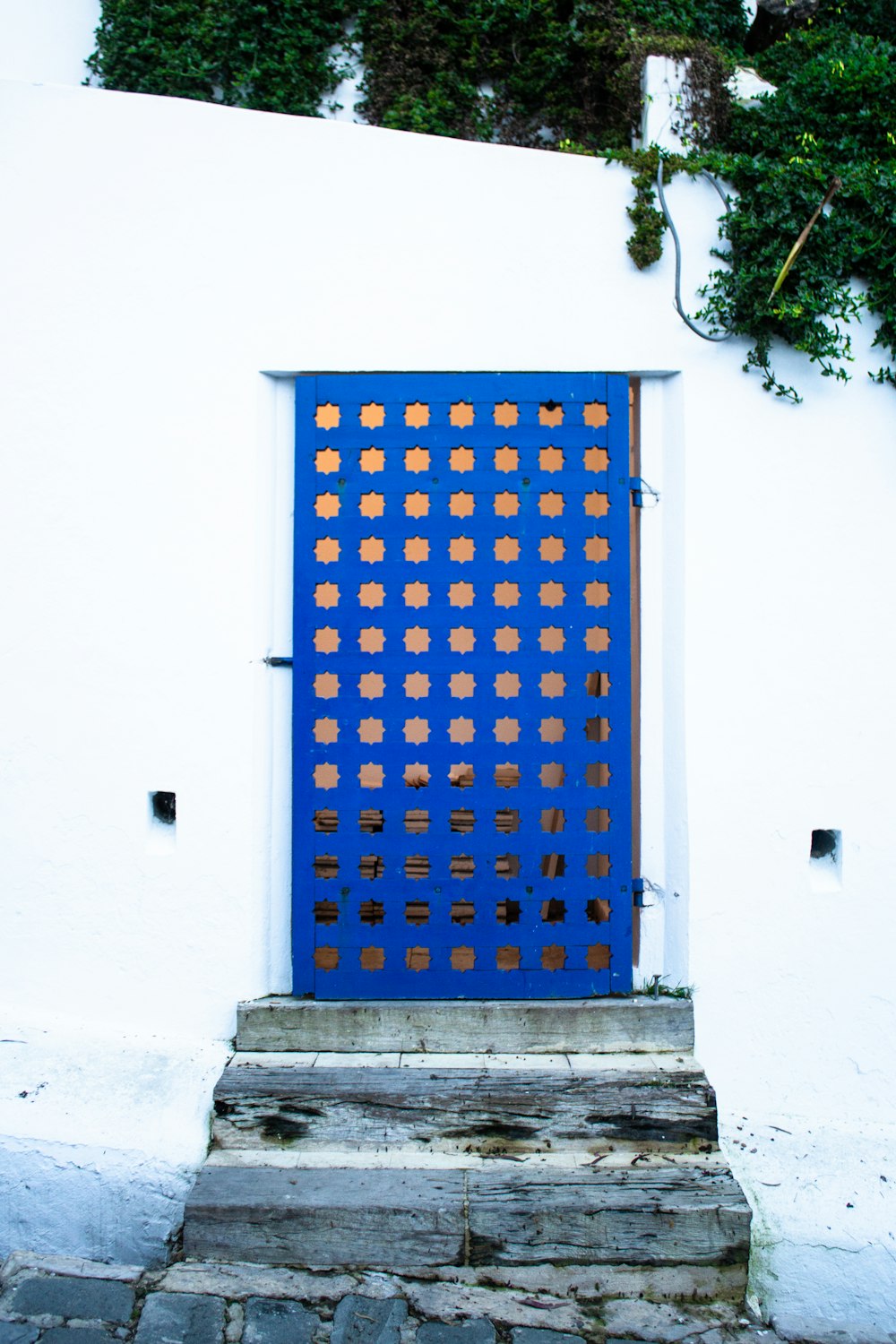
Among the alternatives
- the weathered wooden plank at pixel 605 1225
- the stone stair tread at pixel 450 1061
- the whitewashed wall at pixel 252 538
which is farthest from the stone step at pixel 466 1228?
the whitewashed wall at pixel 252 538

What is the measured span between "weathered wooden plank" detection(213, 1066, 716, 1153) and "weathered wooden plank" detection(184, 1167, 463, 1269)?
0.22 m

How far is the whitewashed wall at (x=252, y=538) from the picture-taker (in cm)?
327

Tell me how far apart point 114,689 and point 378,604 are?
100 cm

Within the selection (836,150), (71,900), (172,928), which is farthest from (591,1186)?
(836,150)

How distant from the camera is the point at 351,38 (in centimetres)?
426

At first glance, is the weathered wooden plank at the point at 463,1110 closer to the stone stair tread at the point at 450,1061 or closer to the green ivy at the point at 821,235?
the stone stair tread at the point at 450,1061

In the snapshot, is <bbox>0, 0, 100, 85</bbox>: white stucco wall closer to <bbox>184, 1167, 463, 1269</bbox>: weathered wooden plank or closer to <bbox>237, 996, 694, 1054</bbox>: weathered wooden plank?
<bbox>237, 996, 694, 1054</bbox>: weathered wooden plank

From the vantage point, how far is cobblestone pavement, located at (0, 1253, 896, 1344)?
257 cm

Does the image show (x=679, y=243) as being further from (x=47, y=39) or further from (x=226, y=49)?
(x=47, y=39)

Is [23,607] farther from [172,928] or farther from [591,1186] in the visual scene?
[591,1186]

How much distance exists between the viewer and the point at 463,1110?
3.05 meters

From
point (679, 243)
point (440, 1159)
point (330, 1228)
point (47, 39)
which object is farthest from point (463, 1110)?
point (47, 39)

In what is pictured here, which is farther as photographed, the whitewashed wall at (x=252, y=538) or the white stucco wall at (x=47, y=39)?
the white stucco wall at (x=47, y=39)

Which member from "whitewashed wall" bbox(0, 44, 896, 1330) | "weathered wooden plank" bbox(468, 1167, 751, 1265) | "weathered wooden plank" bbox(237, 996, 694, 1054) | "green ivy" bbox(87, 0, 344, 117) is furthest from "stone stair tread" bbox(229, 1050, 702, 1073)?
"green ivy" bbox(87, 0, 344, 117)
